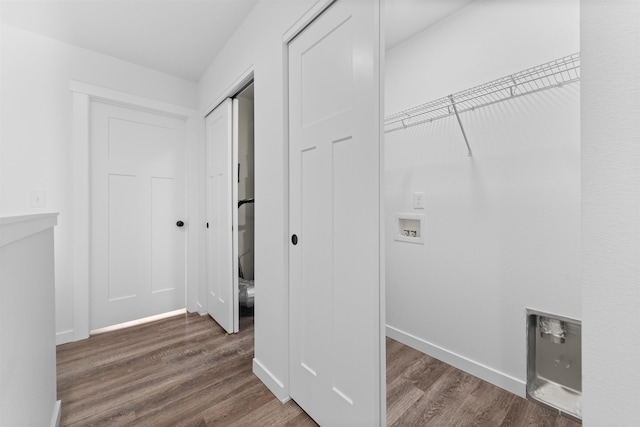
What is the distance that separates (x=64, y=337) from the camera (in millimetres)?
2211

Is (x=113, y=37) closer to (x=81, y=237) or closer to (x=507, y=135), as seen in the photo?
(x=81, y=237)

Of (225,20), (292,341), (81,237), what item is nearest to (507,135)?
(292,341)

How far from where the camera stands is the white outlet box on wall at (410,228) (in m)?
2.04

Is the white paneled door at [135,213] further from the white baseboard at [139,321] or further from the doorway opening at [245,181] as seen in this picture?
the doorway opening at [245,181]

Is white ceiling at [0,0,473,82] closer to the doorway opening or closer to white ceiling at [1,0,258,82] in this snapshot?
white ceiling at [1,0,258,82]

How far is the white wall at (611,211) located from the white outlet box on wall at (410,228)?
141 centimetres

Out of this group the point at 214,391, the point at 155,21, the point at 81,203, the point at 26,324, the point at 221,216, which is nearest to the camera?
the point at 26,324

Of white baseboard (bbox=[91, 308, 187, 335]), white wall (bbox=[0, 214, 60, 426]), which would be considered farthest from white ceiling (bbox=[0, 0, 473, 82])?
white baseboard (bbox=[91, 308, 187, 335])

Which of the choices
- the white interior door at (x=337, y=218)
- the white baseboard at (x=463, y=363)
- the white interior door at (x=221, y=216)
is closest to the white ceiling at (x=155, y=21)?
the white interior door at (x=221, y=216)

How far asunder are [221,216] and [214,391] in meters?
1.36

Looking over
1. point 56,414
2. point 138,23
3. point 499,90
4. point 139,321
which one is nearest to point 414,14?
point 499,90

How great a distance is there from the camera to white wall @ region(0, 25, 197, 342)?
6.64 ft

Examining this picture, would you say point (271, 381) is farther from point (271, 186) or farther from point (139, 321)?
point (139, 321)

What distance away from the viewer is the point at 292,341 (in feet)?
4.96
